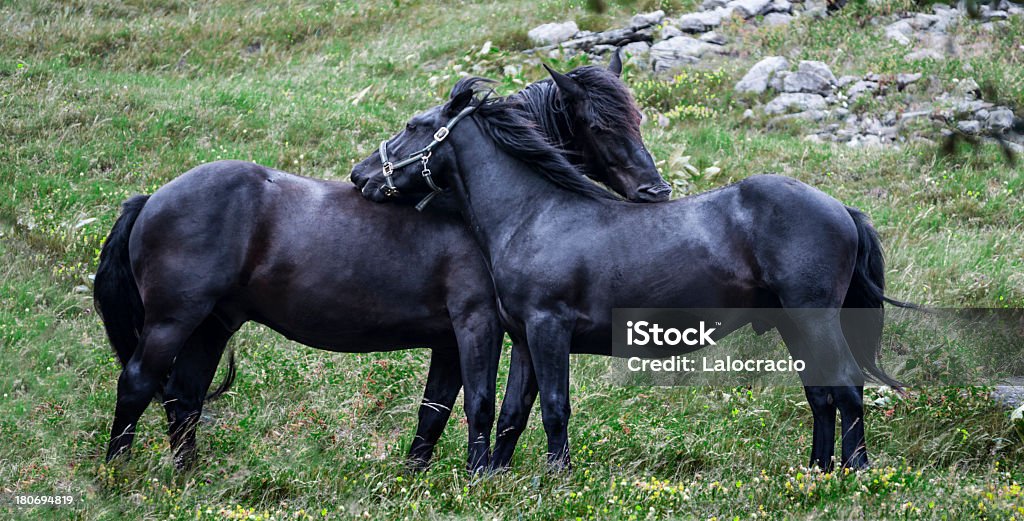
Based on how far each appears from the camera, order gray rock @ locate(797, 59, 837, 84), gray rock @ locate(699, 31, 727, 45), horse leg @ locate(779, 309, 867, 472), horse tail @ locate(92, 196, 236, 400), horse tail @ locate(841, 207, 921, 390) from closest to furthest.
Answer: horse leg @ locate(779, 309, 867, 472), horse tail @ locate(841, 207, 921, 390), horse tail @ locate(92, 196, 236, 400), gray rock @ locate(797, 59, 837, 84), gray rock @ locate(699, 31, 727, 45)

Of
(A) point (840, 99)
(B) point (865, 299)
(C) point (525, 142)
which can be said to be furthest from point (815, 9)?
(C) point (525, 142)

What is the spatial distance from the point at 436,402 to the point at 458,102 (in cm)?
209

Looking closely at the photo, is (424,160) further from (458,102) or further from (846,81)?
(846,81)

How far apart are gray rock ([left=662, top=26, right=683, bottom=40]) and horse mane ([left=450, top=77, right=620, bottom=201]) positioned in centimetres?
1169

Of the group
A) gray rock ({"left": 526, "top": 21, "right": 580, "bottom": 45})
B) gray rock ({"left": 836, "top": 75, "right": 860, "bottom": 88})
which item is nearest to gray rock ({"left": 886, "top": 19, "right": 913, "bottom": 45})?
gray rock ({"left": 836, "top": 75, "right": 860, "bottom": 88})

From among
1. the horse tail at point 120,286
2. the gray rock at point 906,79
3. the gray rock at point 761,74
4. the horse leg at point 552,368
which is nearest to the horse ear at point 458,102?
the horse leg at point 552,368

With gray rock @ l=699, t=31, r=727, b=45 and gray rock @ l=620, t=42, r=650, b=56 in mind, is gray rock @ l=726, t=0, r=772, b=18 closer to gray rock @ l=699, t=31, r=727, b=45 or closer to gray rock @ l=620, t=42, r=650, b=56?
gray rock @ l=699, t=31, r=727, b=45

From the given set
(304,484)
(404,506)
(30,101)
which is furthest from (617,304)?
(30,101)

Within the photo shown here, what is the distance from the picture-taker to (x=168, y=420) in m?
6.84

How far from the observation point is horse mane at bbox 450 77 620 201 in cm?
629

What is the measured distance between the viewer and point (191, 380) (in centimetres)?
684

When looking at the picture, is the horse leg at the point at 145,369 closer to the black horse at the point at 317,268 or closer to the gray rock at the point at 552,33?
the black horse at the point at 317,268

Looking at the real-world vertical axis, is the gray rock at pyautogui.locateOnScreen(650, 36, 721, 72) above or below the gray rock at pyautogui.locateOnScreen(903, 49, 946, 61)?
below

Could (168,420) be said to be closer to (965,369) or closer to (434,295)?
(434,295)
